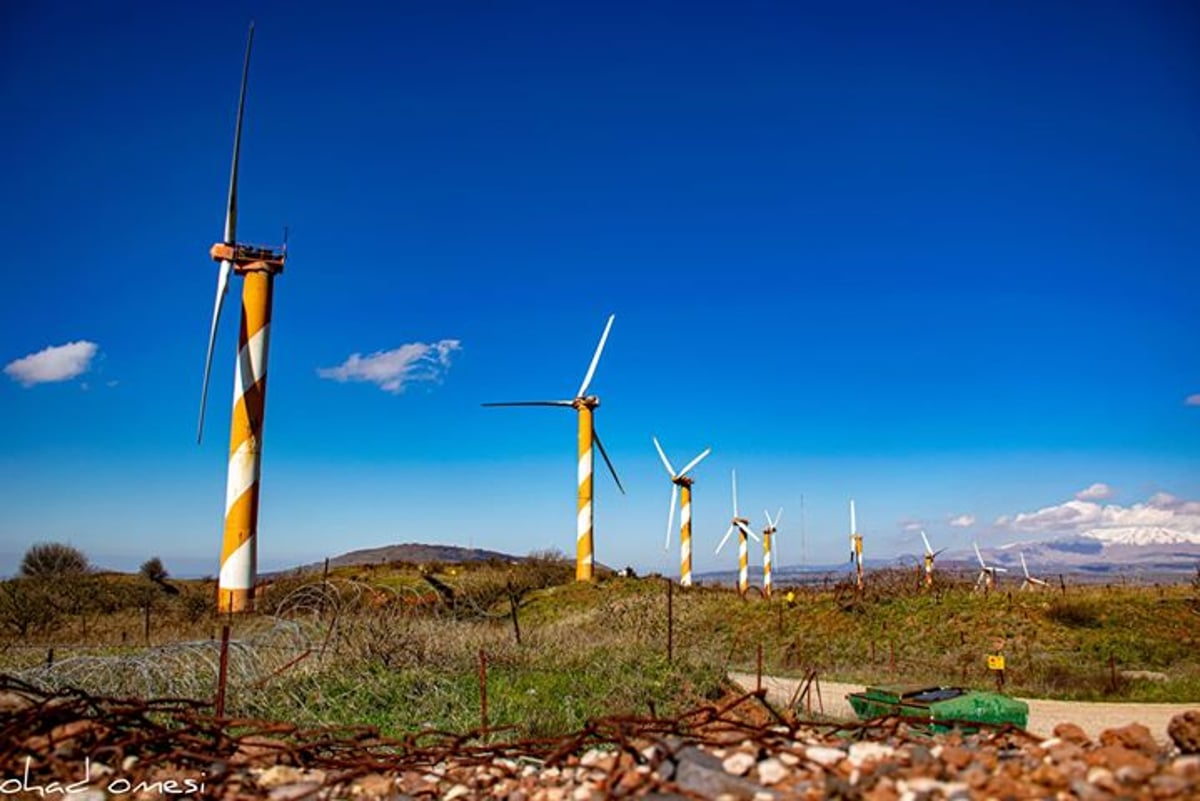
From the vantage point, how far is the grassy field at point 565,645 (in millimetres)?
11969

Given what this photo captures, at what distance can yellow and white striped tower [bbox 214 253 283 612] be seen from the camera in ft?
91.1

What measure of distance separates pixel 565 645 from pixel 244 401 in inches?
574

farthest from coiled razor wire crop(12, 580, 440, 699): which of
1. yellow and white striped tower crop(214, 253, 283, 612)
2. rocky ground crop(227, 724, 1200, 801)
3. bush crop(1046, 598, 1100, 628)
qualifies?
bush crop(1046, 598, 1100, 628)

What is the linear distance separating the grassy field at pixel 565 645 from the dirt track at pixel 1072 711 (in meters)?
1.35

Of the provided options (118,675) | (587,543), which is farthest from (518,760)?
(587,543)

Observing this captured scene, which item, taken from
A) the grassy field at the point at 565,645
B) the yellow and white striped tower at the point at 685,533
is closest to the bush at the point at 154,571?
the grassy field at the point at 565,645

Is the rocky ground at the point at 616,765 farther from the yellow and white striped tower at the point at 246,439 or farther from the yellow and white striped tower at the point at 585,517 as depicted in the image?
the yellow and white striped tower at the point at 585,517

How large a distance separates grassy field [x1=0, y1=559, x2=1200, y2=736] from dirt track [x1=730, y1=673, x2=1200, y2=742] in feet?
4.43

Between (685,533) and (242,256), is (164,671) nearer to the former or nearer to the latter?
(242,256)

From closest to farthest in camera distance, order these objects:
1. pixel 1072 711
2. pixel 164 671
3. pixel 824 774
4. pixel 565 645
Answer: pixel 824 774, pixel 164 671, pixel 1072 711, pixel 565 645

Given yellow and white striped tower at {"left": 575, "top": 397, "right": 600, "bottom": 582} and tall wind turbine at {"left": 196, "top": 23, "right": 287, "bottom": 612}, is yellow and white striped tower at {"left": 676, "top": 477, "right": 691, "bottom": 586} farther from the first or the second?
tall wind turbine at {"left": 196, "top": 23, "right": 287, "bottom": 612}

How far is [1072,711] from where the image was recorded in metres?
18.2

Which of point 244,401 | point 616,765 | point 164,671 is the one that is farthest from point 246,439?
point 616,765

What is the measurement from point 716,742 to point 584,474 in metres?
41.8
